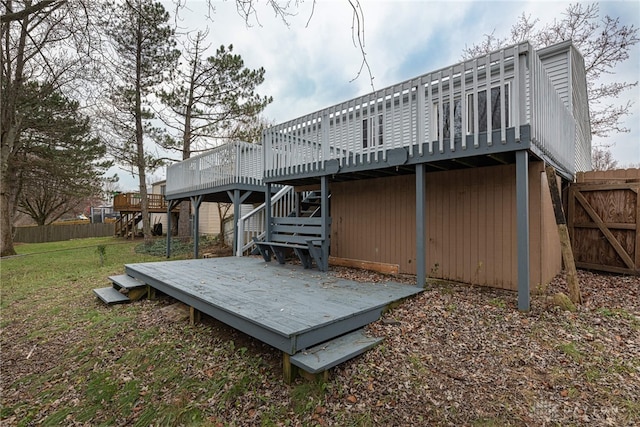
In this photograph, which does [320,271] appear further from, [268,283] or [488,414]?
[488,414]

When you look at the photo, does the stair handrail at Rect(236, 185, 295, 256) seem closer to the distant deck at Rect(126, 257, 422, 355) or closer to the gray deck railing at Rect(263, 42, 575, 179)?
the gray deck railing at Rect(263, 42, 575, 179)

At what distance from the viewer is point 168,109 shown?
13.1 m

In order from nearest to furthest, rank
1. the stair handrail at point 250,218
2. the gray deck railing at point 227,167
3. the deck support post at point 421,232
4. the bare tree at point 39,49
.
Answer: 1. the bare tree at point 39,49
2. the deck support post at point 421,232
3. the stair handrail at point 250,218
4. the gray deck railing at point 227,167

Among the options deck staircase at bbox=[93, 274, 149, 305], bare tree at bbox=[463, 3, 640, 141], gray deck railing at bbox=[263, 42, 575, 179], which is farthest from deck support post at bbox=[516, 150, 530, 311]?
bare tree at bbox=[463, 3, 640, 141]

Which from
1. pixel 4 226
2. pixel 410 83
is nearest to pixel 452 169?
pixel 410 83

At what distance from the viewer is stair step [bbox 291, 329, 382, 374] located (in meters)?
2.38

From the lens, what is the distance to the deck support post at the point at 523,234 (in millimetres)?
3379

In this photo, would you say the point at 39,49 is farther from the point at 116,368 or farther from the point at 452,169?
the point at 452,169

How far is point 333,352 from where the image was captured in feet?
8.48

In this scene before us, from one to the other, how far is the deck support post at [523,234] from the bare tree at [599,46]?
12471 mm

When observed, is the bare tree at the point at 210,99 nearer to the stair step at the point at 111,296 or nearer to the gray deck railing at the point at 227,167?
the gray deck railing at the point at 227,167

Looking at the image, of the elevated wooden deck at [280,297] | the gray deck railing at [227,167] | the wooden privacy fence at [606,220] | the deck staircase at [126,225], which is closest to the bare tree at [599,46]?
the wooden privacy fence at [606,220]

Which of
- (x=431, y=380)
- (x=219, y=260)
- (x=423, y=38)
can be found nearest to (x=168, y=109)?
(x=219, y=260)

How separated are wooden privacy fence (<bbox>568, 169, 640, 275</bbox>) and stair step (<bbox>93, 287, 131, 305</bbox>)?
26.5 feet
